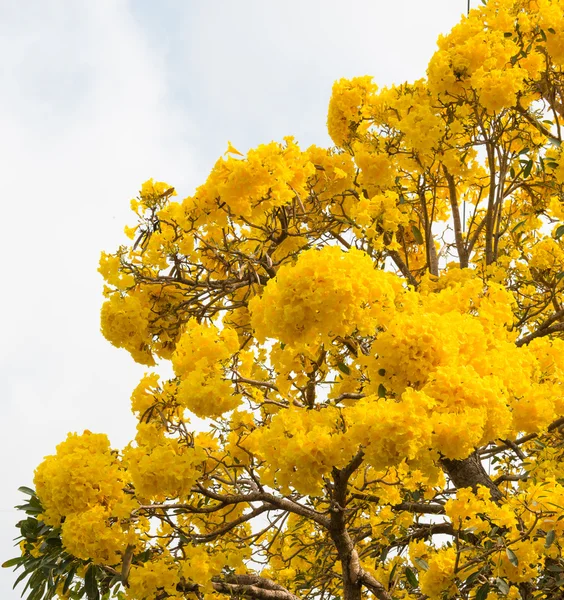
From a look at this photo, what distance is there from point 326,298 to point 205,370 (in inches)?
44.8

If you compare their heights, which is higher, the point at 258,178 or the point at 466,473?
the point at 258,178

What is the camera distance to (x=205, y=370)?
3.87 meters

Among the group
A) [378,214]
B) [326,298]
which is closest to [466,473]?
[378,214]

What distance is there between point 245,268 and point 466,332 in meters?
2.36

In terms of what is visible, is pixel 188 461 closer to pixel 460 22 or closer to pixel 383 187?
pixel 383 187

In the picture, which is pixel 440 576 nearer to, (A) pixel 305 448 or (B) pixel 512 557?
(B) pixel 512 557

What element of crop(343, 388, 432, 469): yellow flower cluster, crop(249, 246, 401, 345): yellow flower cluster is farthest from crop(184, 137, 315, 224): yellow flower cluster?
crop(343, 388, 432, 469): yellow flower cluster

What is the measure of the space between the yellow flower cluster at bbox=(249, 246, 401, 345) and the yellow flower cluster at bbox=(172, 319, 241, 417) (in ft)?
2.43

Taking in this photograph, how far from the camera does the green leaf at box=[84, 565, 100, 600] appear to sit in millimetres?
4078

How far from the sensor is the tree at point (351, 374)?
10.0ft

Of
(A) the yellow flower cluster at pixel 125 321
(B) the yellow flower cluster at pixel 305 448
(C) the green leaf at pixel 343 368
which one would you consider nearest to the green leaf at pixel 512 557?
(B) the yellow flower cluster at pixel 305 448

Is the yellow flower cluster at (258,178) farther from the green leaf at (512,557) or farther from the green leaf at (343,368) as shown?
the green leaf at (512,557)

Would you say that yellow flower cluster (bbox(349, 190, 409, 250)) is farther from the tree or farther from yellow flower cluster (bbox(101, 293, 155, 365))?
yellow flower cluster (bbox(101, 293, 155, 365))

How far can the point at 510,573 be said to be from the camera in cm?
339
